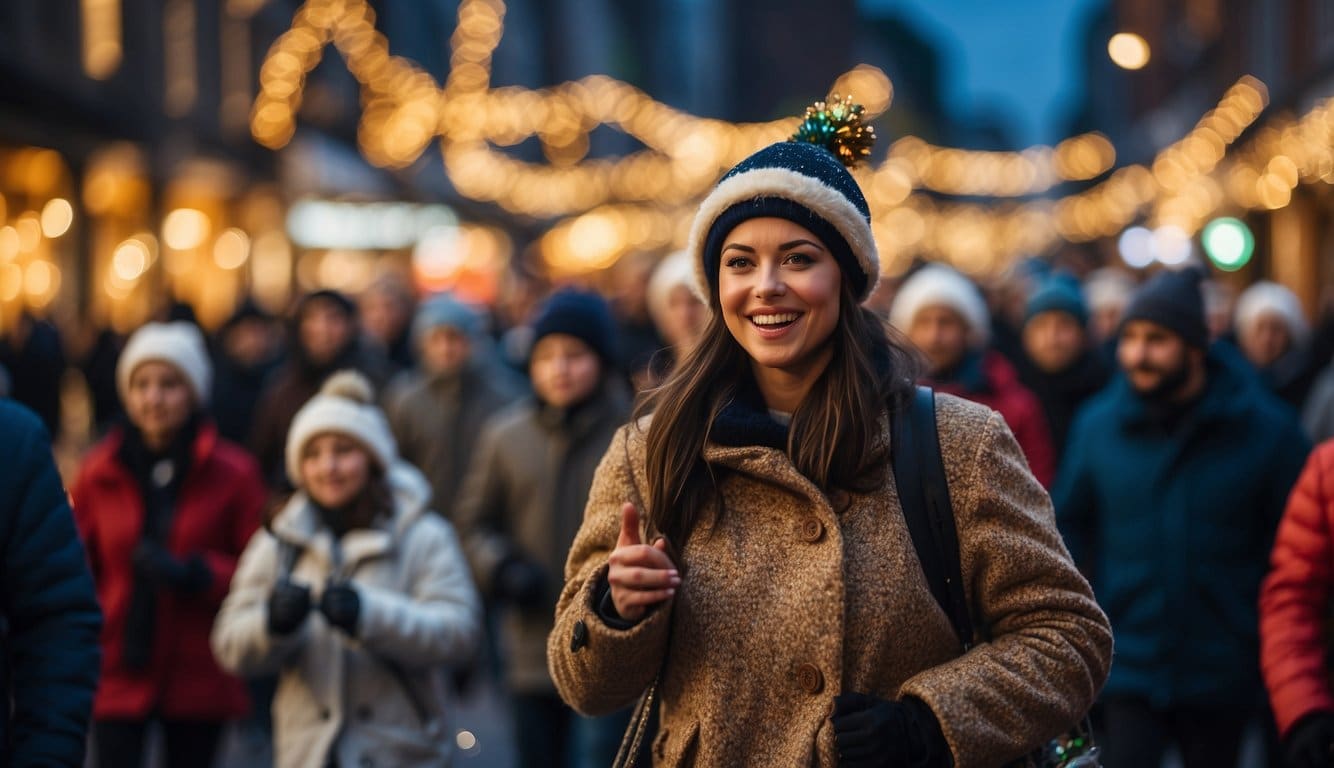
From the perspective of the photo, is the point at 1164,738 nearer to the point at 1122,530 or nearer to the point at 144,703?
the point at 1122,530

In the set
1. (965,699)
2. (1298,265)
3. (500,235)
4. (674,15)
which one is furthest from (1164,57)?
(965,699)

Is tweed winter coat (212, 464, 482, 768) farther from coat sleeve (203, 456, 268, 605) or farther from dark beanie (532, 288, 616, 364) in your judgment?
dark beanie (532, 288, 616, 364)

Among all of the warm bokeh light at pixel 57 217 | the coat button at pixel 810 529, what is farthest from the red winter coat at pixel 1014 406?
the warm bokeh light at pixel 57 217

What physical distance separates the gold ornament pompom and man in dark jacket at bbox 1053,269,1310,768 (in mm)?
2446

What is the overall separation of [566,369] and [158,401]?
1542mm

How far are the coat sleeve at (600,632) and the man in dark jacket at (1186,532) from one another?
2614mm

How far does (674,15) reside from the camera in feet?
420

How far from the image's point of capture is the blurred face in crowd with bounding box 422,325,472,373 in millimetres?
9570

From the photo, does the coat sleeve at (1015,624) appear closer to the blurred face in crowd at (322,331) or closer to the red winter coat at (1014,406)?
the red winter coat at (1014,406)

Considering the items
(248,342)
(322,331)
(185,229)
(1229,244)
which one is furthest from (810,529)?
(185,229)

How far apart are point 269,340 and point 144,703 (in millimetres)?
6647

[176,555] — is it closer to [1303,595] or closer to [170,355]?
[170,355]

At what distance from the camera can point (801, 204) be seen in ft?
11.2

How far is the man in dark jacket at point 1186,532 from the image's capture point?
558 cm
